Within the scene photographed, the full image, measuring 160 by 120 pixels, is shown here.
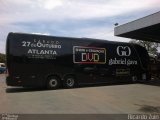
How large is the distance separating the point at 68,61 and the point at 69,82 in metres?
1.26

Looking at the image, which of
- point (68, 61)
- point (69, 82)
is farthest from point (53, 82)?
point (68, 61)

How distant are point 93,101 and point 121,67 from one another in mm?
Answer: 9019

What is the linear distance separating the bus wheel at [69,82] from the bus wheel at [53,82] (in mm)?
380

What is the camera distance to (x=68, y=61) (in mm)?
19484

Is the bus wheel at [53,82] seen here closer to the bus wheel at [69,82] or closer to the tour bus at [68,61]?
the tour bus at [68,61]

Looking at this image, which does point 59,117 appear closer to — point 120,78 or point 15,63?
point 15,63

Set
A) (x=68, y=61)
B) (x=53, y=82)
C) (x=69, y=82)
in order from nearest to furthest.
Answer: (x=53, y=82) < (x=68, y=61) < (x=69, y=82)

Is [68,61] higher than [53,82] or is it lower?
higher

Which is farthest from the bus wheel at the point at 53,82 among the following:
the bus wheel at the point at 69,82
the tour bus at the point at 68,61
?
the bus wheel at the point at 69,82

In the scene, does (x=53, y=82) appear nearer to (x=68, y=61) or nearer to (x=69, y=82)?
(x=69, y=82)

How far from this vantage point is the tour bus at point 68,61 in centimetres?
1780

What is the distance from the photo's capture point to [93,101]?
527 inches

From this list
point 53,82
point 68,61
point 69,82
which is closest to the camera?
point 53,82

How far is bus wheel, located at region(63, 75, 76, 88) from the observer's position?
64.1 ft
